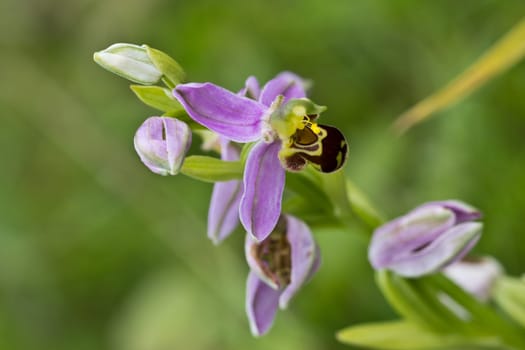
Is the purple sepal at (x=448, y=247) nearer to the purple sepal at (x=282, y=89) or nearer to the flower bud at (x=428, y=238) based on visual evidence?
the flower bud at (x=428, y=238)

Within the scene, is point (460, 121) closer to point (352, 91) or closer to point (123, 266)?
point (352, 91)

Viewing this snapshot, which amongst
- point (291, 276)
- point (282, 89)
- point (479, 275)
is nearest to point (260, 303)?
point (291, 276)

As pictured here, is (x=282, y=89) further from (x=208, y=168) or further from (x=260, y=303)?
(x=260, y=303)

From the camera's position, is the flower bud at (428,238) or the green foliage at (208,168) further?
the flower bud at (428,238)

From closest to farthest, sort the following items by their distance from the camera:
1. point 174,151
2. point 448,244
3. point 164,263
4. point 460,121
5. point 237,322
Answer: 1. point 174,151
2. point 448,244
3. point 460,121
4. point 237,322
5. point 164,263

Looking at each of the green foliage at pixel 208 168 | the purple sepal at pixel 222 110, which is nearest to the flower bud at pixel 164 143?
the purple sepal at pixel 222 110

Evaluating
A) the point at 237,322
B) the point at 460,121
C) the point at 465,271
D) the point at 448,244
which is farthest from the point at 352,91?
the point at 448,244

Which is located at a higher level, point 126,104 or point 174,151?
point 174,151
